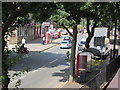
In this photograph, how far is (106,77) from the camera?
15445 millimetres

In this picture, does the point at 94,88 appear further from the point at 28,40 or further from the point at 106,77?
the point at 28,40

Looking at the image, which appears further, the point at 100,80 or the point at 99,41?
the point at 99,41

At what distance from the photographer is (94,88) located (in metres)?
12.6

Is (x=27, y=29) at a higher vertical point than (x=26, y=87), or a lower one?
higher

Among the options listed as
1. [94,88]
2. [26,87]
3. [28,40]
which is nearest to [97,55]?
[26,87]

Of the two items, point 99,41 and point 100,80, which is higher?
point 99,41

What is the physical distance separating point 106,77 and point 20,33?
3118 centimetres

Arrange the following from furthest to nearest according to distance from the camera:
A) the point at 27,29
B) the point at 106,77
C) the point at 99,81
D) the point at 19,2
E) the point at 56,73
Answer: the point at 27,29
the point at 56,73
the point at 106,77
the point at 99,81
the point at 19,2

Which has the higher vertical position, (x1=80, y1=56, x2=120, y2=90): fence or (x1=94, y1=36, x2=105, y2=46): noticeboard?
(x1=94, y1=36, x2=105, y2=46): noticeboard

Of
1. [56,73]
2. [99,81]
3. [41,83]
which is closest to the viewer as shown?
[99,81]

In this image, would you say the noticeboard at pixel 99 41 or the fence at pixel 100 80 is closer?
the fence at pixel 100 80

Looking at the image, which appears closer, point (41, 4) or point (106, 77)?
point (41, 4)

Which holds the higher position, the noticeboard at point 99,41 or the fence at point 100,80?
the noticeboard at point 99,41

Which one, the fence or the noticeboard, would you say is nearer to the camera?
the fence
